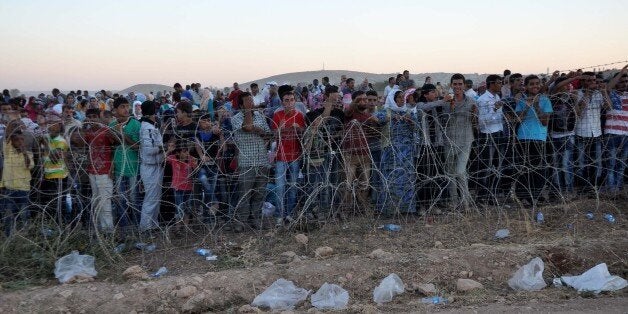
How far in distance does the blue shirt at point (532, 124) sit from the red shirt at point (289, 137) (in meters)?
2.72

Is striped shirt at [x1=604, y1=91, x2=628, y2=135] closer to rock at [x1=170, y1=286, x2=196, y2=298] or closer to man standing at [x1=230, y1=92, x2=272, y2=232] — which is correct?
man standing at [x1=230, y1=92, x2=272, y2=232]

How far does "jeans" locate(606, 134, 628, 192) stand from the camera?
711cm

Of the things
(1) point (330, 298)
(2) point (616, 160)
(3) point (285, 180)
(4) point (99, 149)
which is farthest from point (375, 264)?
(2) point (616, 160)

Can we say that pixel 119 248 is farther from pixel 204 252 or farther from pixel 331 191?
pixel 331 191

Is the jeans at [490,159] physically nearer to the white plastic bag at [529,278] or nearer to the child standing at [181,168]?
the white plastic bag at [529,278]

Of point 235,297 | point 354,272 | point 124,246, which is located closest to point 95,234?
point 124,246

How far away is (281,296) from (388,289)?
3.11 ft

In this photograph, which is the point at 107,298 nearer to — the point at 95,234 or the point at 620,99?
the point at 95,234

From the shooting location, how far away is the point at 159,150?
236 inches

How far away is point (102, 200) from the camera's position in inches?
224

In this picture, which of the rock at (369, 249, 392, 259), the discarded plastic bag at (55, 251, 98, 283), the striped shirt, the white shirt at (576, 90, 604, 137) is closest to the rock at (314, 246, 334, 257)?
the rock at (369, 249, 392, 259)

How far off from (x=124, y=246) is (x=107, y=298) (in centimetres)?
116

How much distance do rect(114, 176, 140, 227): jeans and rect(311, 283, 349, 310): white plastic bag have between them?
229 centimetres

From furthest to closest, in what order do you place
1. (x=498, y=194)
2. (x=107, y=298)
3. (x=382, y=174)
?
(x=498, y=194) → (x=382, y=174) → (x=107, y=298)
